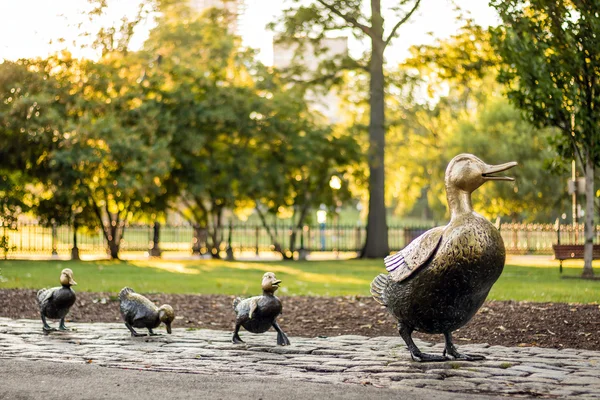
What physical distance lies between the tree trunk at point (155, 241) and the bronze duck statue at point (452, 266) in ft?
74.9

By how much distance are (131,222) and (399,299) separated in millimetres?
23303

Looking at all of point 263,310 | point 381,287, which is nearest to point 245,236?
point 263,310

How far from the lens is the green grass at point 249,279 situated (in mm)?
15430

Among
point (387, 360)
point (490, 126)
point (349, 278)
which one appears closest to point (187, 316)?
point (387, 360)

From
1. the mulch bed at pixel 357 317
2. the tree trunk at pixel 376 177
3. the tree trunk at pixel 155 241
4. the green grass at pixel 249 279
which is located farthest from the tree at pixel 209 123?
the mulch bed at pixel 357 317

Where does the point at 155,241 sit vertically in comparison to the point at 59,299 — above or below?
above

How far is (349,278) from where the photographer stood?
64.3 ft

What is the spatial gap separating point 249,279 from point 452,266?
11911 mm

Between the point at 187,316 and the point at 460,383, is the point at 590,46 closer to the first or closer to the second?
the point at 187,316

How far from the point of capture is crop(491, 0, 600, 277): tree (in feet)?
56.2

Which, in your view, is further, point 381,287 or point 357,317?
point 357,317

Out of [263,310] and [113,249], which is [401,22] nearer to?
[113,249]

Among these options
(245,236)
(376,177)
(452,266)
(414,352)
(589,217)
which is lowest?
(414,352)

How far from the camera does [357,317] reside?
37.7 ft
